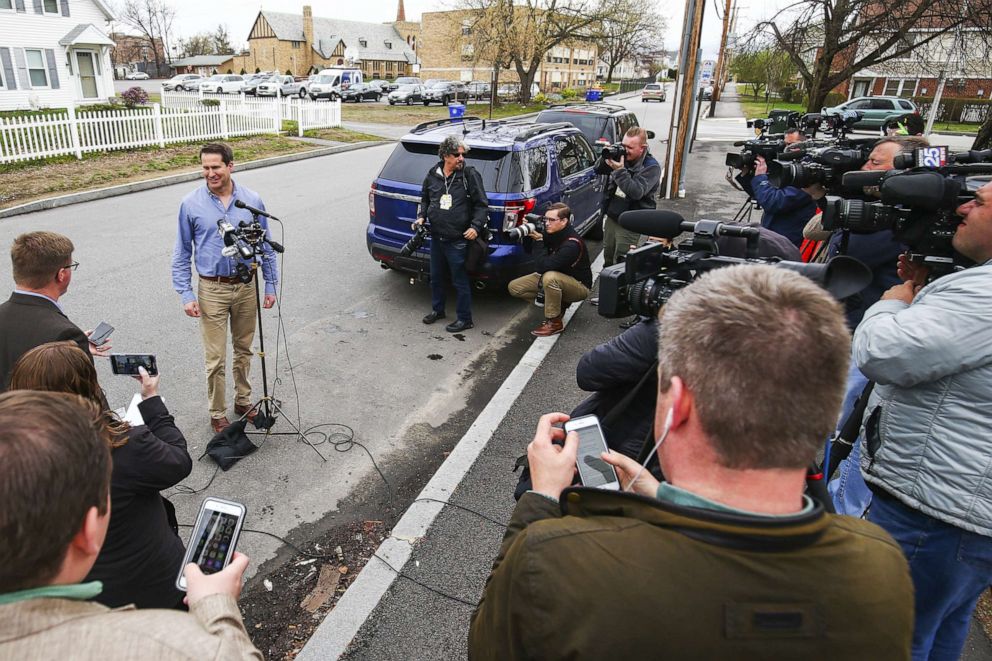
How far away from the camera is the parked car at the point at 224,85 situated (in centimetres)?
4547

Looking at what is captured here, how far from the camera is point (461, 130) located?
24.3 ft

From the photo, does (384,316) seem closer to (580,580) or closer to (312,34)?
(580,580)

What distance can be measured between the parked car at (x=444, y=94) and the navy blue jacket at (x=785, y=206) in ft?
126

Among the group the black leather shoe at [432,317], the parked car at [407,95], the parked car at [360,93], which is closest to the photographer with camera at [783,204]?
the black leather shoe at [432,317]

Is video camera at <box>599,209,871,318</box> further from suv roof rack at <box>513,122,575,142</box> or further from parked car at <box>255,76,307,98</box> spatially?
parked car at <box>255,76,307,98</box>

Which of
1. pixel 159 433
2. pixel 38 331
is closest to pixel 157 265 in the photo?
pixel 38 331

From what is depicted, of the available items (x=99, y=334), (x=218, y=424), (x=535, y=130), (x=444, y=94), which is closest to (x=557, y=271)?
(x=535, y=130)

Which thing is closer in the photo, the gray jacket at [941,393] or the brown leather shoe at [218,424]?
the gray jacket at [941,393]

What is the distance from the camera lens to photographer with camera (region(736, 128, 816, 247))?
4898 mm

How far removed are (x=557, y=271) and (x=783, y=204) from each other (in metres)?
2.15

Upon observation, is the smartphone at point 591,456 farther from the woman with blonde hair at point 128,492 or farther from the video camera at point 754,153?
the video camera at point 754,153

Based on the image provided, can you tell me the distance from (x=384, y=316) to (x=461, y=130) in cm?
255

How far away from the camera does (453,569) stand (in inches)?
123

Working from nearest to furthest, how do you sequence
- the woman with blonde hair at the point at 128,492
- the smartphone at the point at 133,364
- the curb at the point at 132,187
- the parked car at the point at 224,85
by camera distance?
the woman with blonde hair at the point at 128,492
the smartphone at the point at 133,364
the curb at the point at 132,187
the parked car at the point at 224,85
